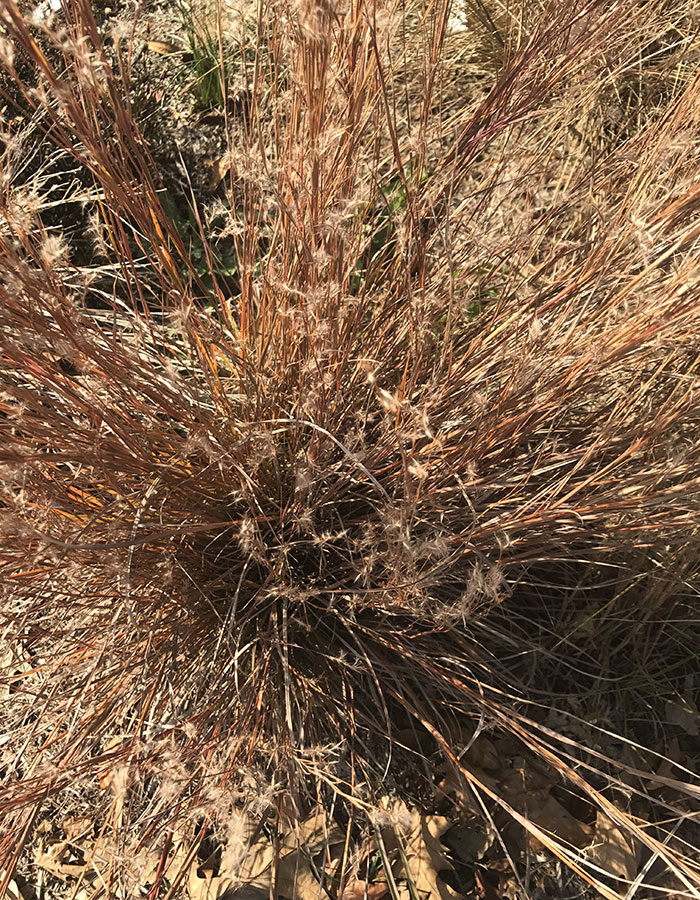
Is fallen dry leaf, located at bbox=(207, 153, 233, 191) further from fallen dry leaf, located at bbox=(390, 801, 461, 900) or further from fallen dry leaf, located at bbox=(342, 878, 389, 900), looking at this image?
fallen dry leaf, located at bbox=(342, 878, 389, 900)

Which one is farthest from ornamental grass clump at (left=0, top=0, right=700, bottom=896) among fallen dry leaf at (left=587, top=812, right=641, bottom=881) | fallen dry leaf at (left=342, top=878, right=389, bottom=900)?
fallen dry leaf at (left=342, top=878, right=389, bottom=900)

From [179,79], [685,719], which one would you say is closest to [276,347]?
[685,719]

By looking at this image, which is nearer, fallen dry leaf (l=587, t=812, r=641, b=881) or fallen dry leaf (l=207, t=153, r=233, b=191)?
fallen dry leaf (l=587, t=812, r=641, b=881)

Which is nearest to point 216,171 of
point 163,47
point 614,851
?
point 163,47

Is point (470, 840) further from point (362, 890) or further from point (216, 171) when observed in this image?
point (216, 171)

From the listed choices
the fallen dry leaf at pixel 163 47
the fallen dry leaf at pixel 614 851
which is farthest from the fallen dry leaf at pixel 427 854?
the fallen dry leaf at pixel 163 47
